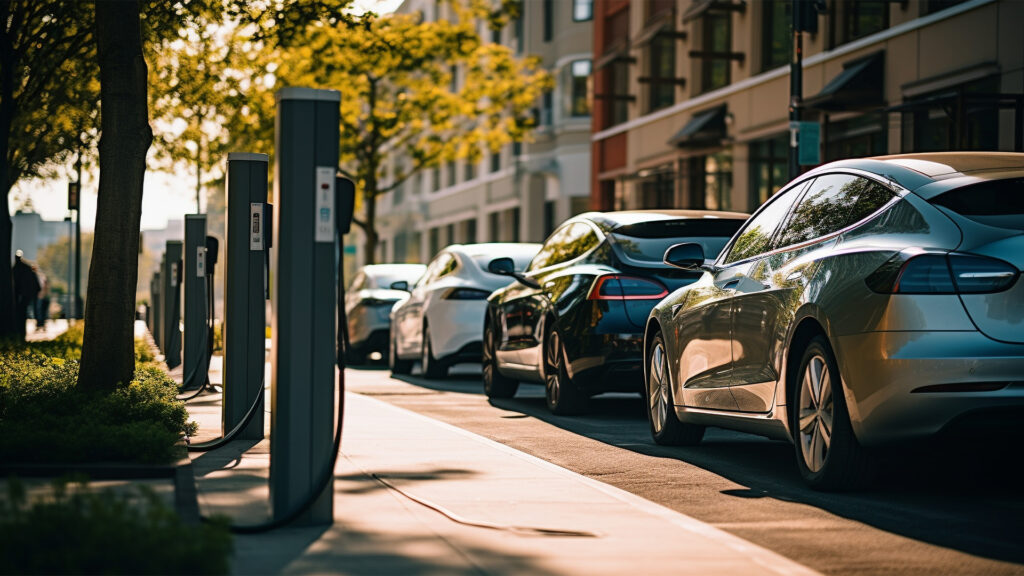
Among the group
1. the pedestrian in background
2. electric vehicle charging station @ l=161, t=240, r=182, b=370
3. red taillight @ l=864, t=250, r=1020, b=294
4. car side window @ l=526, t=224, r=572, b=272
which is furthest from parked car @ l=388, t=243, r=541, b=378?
the pedestrian in background

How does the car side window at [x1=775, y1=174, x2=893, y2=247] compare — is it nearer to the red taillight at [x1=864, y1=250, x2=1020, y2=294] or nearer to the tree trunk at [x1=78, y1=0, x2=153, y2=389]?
the red taillight at [x1=864, y1=250, x2=1020, y2=294]

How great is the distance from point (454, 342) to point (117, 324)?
7286 mm

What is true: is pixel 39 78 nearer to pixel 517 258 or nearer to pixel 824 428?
pixel 517 258

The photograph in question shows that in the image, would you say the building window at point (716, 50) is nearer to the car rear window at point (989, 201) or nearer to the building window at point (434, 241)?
the car rear window at point (989, 201)

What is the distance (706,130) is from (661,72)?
5.44 meters

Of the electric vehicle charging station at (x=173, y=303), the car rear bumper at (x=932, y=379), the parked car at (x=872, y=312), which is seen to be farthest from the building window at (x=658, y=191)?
the car rear bumper at (x=932, y=379)

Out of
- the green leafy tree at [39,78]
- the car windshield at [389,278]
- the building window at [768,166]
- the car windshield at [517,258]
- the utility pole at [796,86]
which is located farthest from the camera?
the building window at [768,166]

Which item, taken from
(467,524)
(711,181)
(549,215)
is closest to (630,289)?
(467,524)

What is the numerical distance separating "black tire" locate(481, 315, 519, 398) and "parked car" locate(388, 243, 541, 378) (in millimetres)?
1664

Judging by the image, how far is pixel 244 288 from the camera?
932cm

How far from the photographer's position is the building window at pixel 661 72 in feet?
116

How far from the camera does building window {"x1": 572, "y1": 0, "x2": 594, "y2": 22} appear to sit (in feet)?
152

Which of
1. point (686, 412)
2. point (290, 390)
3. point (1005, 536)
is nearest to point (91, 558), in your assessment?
point (290, 390)

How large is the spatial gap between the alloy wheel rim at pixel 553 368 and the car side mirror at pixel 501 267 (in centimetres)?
130
